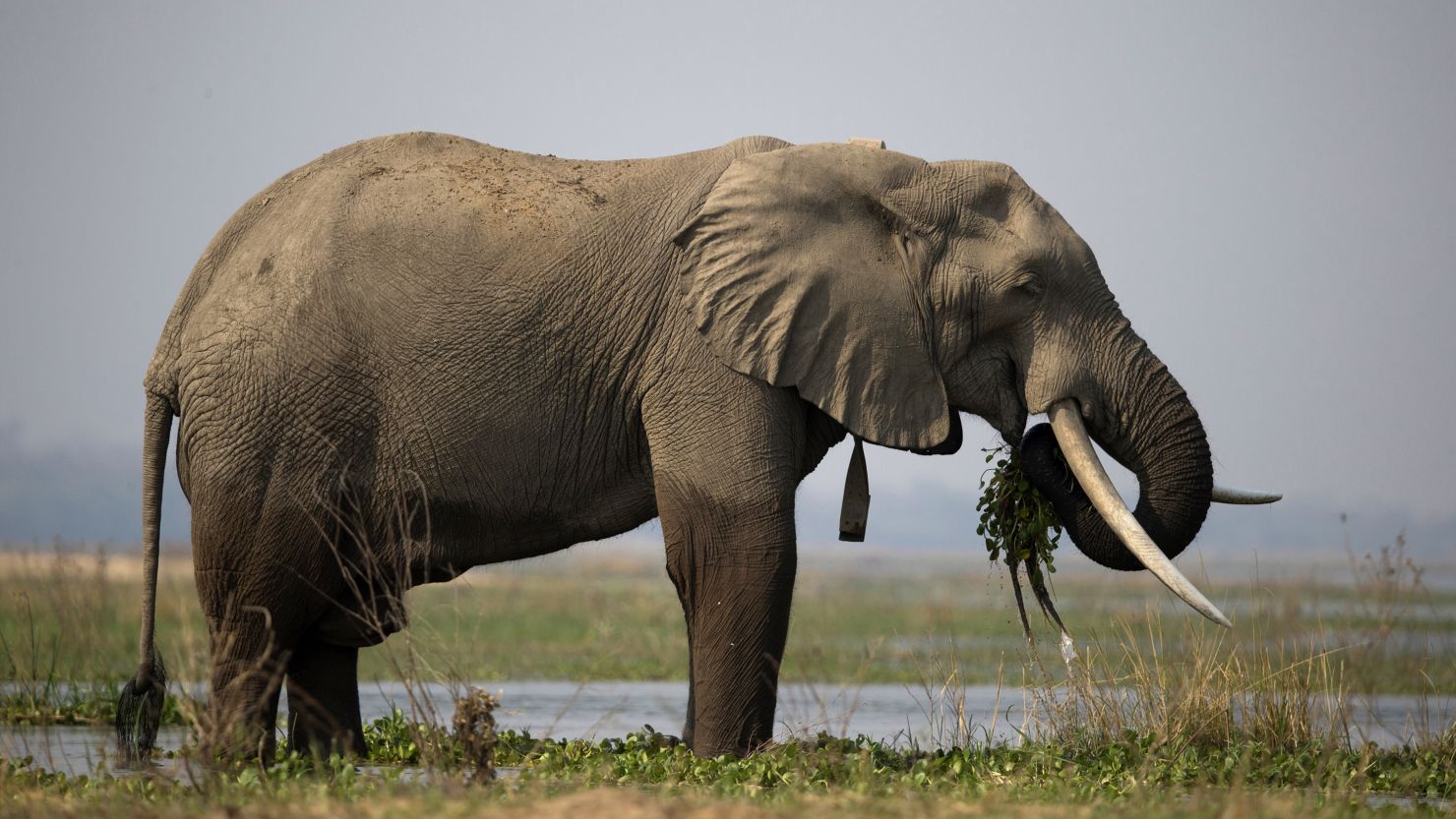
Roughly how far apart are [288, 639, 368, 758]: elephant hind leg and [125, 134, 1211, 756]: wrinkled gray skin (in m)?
0.16

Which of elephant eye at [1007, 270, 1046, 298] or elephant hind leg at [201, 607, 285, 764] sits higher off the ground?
elephant eye at [1007, 270, 1046, 298]

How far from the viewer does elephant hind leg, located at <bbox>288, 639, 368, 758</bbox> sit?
9.45 meters

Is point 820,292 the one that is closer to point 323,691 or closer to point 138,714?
point 323,691

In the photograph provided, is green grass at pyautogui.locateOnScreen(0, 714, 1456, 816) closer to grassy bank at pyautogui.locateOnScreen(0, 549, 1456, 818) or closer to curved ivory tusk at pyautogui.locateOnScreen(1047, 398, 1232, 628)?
grassy bank at pyautogui.locateOnScreen(0, 549, 1456, 818)

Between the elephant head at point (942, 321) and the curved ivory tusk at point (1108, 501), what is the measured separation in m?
0.01

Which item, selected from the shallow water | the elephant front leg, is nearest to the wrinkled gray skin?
the elephant front leg

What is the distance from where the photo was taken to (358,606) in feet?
29.9

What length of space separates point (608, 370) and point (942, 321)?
1.78m

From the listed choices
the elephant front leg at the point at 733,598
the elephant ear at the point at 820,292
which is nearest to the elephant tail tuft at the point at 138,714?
the elephant front leg at the point at 733,598

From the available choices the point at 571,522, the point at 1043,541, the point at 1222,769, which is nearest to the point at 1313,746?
the point at 1222,769

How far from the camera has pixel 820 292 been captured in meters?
8.91

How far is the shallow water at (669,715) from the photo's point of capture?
10555mm

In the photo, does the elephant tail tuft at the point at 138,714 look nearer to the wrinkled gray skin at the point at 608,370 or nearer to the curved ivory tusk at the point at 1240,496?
the wrinkled gray skin at the point at 608,370

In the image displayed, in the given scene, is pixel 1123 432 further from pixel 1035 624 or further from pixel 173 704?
pixel 1035 624
